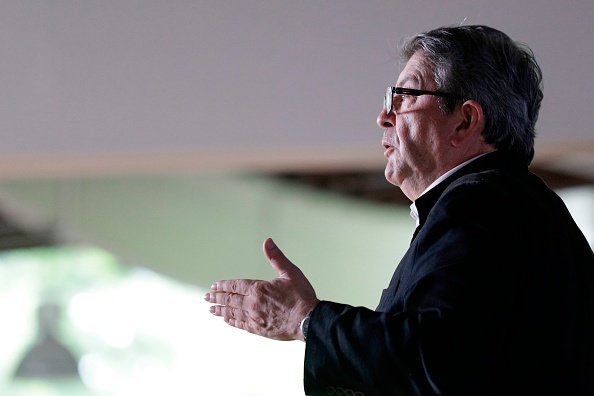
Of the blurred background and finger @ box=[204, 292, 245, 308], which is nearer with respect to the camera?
finger @ box=[204, 292, 245, 308]

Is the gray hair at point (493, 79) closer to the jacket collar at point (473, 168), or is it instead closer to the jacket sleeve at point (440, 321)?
the jacket collar at point (473, 168)

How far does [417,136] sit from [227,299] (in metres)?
0.42

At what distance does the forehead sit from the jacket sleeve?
332 millimetres

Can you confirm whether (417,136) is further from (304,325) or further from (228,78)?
(228,78)

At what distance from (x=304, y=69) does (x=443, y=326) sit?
211 centimetres

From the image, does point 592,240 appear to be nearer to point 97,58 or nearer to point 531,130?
point 97,58

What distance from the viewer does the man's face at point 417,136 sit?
149 centimetres

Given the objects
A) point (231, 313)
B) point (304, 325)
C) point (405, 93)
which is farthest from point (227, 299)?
point (405, 93)

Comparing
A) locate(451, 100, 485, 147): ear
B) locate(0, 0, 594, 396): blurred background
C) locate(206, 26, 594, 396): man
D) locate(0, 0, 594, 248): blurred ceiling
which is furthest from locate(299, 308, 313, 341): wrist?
locate(0, 0, 594, 248): blurred ceiling

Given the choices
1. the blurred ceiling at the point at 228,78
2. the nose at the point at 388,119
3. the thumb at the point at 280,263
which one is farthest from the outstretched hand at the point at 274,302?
the blurred ceiling at the point at 228,78

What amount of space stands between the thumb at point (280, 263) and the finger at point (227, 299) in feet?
0.22

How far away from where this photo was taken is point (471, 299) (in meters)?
1.14

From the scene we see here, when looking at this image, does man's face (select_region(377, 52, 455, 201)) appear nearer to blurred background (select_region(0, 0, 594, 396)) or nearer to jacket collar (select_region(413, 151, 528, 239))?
jacket collar (select_region(413, 151, 528, 239))

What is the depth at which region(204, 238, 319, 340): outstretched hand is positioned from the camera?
4.13 feet
